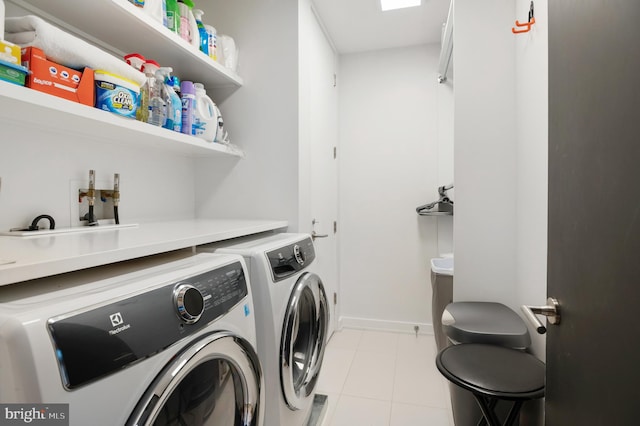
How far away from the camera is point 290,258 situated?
4.50 ft

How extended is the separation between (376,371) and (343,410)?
0.50 meters

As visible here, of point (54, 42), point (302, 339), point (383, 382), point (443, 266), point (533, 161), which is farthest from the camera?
point (443, 266)

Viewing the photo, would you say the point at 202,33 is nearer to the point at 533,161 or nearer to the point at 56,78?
the point at 56,78

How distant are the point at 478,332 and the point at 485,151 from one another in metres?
0.90

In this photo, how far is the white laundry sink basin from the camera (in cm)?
226

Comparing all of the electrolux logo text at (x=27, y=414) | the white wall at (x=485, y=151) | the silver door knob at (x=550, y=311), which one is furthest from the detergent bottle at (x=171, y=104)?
the silver door knob at (x=550, y=311)

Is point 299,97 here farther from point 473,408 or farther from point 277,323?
point 473,408

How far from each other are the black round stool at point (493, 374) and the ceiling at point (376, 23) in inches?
85.2

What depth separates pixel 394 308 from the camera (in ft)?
9.84

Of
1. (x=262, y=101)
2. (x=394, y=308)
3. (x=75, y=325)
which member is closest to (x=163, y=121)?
(x=262, y=101)

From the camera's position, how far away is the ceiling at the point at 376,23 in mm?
2275

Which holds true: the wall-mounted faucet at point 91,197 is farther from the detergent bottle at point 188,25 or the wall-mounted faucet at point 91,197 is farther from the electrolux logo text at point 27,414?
the electrolux logo text at point 27,414

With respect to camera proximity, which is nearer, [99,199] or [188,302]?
[188,302]

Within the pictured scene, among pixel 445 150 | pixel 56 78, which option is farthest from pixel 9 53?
pixel 445 150
